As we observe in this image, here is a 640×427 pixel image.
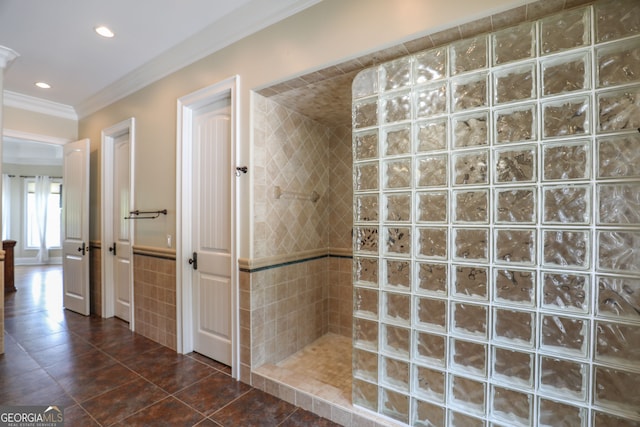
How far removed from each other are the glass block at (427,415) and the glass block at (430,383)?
0.14ft

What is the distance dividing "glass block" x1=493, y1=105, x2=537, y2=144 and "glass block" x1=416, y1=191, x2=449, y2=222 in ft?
1.20

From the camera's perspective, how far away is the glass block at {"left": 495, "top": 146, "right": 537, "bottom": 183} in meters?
1.34

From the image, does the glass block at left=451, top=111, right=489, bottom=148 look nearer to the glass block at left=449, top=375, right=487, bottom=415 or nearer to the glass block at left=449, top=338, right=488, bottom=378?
the glass block at left=449, top=338, right=488, bottom=378

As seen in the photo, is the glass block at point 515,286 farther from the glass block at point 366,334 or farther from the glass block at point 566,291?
the glass block at point 366,334

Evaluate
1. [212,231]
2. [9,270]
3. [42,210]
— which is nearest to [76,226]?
[9,270]

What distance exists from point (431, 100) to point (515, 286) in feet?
3.32

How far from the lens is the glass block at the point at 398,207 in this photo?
5.36 ft

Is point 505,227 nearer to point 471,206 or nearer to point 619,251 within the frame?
point 471,206

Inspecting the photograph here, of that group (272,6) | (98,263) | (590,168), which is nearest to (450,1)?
(590,168)

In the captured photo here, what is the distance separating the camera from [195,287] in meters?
2.68

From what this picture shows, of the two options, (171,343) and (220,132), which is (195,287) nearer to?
(171,343)

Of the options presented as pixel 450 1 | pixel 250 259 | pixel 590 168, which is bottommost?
pixel 250 259

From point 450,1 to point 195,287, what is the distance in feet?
9.04

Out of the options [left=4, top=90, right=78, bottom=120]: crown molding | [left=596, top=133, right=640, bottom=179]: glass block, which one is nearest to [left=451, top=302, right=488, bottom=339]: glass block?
[left=596, top=133, right=640, bottom=179]: glass block
